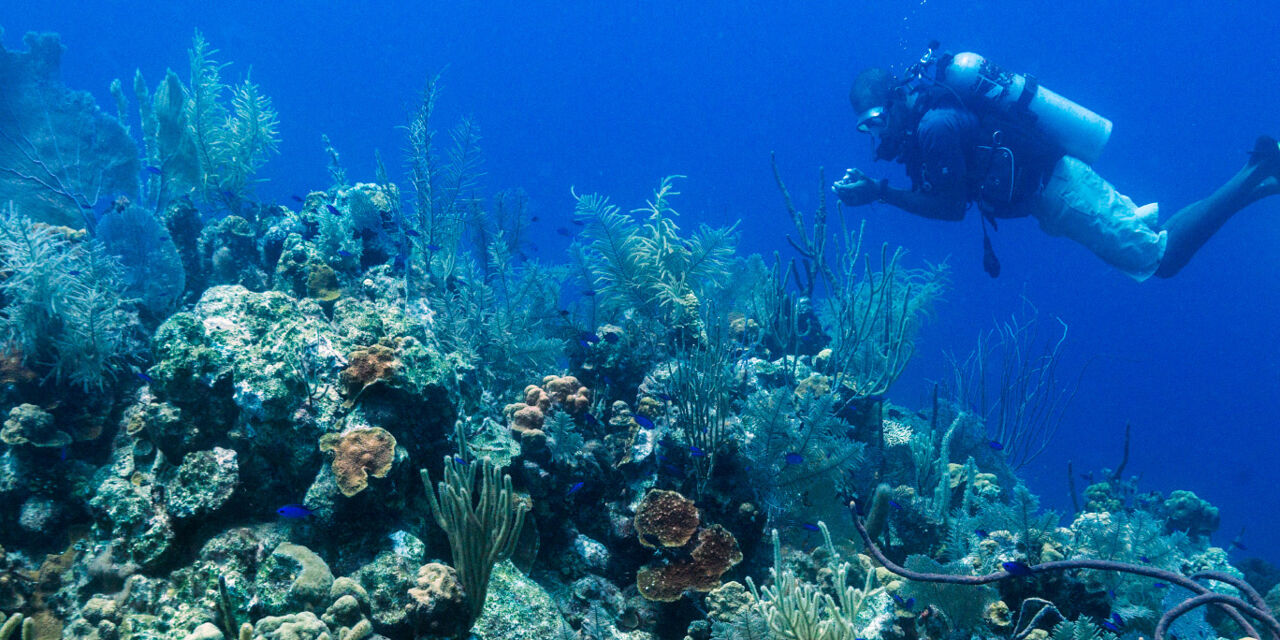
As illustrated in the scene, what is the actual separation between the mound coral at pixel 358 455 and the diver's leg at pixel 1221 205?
33.5 feet

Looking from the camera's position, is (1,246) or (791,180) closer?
(1,246)

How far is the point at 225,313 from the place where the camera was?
13.4 ft

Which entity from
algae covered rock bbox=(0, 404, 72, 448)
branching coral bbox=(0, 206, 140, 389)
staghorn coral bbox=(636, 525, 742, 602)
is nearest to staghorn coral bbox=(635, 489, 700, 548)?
staghorn coral bbox=(636, 525, 742, 602)

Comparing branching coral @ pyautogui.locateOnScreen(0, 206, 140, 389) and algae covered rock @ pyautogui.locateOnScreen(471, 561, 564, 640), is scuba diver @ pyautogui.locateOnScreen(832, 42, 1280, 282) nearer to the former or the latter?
algae covered rock @ pyautogui.locateOnScreen(471, 561, 564, 640)

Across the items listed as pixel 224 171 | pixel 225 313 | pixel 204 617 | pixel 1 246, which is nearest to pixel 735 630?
pixel 204 617

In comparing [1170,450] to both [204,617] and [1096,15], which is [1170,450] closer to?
[1096,15]

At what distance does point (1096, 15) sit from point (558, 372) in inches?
3694

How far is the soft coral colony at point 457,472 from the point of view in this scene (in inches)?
119

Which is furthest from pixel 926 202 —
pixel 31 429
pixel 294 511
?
pixel 31 429

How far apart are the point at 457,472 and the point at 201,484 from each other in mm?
1556

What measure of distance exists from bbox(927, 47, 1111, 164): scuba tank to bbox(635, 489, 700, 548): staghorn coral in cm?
712

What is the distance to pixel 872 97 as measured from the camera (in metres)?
7.88

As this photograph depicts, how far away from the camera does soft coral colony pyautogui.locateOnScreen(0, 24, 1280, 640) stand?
119 inches

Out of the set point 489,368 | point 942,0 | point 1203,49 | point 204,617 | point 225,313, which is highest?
point 942,0
